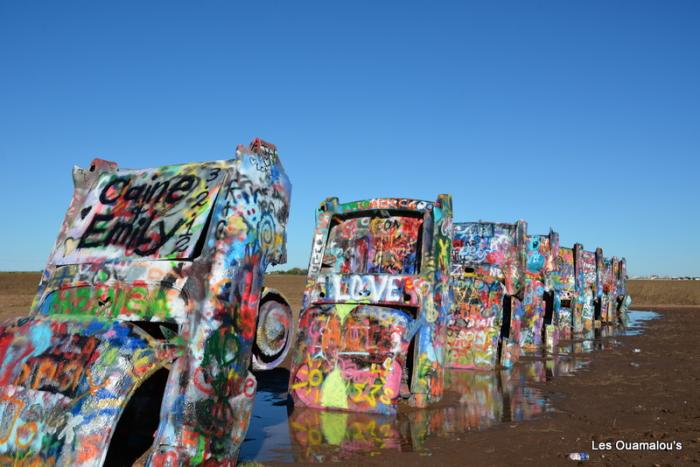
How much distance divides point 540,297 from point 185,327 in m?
13.5

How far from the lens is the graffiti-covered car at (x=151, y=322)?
4125mm

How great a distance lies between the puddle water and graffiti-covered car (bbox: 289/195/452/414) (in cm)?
28

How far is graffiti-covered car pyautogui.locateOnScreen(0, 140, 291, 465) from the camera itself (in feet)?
13.5

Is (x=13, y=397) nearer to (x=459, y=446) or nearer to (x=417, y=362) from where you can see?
(x=459, y=446)

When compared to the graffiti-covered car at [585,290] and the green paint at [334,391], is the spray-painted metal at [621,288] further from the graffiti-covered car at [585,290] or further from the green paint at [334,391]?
the green paint at [334,391]

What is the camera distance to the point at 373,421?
748cm

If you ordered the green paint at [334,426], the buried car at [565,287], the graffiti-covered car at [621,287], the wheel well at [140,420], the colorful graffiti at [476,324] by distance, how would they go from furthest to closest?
1. the graffiti-covered car at [621,287]
2. the buried car at [565,287]
3. the colorful graffiti at [476,324]
4. the green paint at [334,426]
5. the wheel well at [140,420]

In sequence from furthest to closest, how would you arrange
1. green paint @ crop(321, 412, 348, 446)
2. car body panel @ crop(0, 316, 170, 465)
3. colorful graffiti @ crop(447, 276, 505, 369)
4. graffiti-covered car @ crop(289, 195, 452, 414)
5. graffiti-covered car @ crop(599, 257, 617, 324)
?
graffiti-covered car @ crop(599, 257, 617, 324) < colorful graffiti @ crop(447, 276, 505, 369) < graffiti-covered car @ crop(289, 195, 452, 414) < green paint @ crop(321, 412, 348, 446) < car body panel @ crop(0, 316, 170, 465)

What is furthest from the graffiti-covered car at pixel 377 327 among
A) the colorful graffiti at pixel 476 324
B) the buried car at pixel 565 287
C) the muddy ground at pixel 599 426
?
the buried car at pixel 565 287

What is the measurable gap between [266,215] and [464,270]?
31.3 ft

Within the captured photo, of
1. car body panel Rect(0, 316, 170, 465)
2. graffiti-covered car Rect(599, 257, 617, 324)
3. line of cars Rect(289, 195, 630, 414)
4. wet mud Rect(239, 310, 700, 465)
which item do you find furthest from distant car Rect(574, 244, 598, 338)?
car body panel Rect(0, 316, 170, 465)

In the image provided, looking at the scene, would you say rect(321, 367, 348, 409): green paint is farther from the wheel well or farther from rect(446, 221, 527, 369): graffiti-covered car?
rect(446, 221, 527, 369): graffiti-covered car

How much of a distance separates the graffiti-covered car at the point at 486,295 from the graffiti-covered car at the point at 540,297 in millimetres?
929

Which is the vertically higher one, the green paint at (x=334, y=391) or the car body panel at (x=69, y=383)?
the car body panel at (x=69, y=383)
